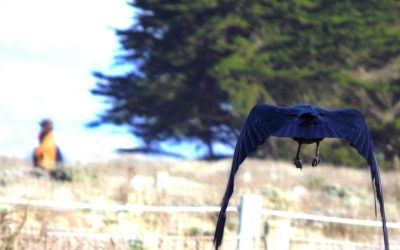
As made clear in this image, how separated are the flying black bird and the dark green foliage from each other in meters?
31.8

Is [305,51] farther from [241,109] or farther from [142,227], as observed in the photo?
[142,227]

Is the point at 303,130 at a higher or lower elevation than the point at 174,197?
lower

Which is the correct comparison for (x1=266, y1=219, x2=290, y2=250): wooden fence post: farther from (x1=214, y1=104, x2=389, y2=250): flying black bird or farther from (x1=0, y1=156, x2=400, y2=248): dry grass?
(x1=214, y1=104, x2=389, y2=250): flying black bird

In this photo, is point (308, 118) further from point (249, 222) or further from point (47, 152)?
point (47, 152)

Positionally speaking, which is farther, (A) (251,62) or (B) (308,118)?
(A) (251,62)

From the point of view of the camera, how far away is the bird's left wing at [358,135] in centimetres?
636

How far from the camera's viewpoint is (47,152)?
18.0 meters

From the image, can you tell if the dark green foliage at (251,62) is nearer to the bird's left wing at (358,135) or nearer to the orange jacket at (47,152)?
the orange jacket at (47,152)

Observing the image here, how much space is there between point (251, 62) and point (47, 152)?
22002 mm

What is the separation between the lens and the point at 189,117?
41.2 m

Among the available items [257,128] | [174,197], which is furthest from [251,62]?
[257,128]

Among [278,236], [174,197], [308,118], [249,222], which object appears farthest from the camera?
[174,197]

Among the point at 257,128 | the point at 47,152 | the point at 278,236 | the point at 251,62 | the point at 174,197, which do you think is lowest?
the point at 278,236

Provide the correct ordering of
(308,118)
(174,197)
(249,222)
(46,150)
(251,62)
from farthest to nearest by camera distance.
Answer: (251,62) < (46,150) < (174,197) < (249,222) < (308,118)
